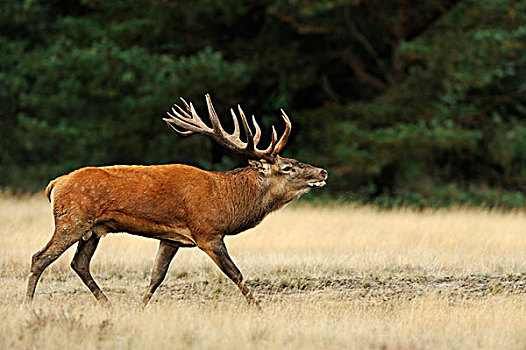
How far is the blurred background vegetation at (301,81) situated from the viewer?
16.5m

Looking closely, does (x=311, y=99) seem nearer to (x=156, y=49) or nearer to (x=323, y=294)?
(x=156, y=49)

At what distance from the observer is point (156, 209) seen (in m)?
7.10

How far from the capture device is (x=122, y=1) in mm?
18594

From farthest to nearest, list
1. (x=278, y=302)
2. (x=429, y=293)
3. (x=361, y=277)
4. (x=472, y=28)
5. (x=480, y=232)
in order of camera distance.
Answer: (x=472, y=28) → (x=480, y=232) → (x=361, y=277) → (x=429, y=293) → (x=278, y=302)

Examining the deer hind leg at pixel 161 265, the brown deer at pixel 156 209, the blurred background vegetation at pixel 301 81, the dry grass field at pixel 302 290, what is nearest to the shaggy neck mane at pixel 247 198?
the brown deer at pixel 156 209

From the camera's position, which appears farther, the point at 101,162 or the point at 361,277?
the point at 101,162

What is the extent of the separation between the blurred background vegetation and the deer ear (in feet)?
28.2

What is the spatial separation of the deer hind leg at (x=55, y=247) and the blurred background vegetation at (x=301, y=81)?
9568 millimetres

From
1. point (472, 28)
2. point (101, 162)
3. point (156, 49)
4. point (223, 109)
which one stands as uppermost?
point (472, 28)

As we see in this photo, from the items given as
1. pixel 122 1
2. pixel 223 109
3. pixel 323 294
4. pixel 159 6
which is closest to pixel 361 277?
pixel 323 294

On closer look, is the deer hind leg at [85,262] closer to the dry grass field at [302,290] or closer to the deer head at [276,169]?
the dry grass field at [302,290]

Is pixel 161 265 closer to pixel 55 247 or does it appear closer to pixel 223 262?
pixel 223 262

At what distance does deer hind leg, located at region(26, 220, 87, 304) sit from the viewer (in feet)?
22.9

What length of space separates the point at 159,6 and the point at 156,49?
3.67 ft
